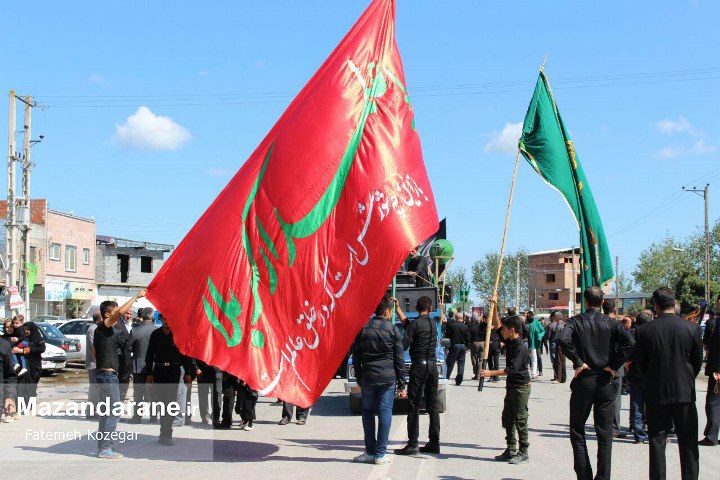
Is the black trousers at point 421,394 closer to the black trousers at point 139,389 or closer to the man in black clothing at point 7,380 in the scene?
the black trousers at point 139,389

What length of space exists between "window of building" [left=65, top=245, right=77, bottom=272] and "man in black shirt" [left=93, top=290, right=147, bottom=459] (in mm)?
45177

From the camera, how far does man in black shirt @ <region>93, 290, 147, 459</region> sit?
32.2 feet

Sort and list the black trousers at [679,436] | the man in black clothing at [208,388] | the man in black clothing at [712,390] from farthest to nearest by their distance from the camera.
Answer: the man in black clothing at [208,388] → the man in black clothing at [712,390] → the black trousers at [679,436]

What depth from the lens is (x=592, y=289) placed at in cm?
838

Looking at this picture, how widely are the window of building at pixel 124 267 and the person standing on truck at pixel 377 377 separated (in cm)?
5691

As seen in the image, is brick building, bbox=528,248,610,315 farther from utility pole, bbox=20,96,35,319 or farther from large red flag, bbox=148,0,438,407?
large red flag, bbox=148,0,438,407

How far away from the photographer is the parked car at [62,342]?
2548cm

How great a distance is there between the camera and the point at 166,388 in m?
11.1

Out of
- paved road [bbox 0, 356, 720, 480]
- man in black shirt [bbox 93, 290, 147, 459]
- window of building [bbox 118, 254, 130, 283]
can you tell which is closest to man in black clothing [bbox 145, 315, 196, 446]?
paved road [bbox 0, 356, 720, 480]

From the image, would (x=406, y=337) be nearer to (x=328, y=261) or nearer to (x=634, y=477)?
(x=328, y=261)

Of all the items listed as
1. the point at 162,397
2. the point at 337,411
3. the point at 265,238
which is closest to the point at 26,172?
the point at 337,411

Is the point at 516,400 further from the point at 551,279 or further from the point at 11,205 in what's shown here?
the point at 551,279

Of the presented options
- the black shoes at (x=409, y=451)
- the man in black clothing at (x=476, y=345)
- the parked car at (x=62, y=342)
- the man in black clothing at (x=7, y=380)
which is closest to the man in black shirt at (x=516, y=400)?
the black shoes at (x=409, y=451)

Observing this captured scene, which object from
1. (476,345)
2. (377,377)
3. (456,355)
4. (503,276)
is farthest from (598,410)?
(503,276)
